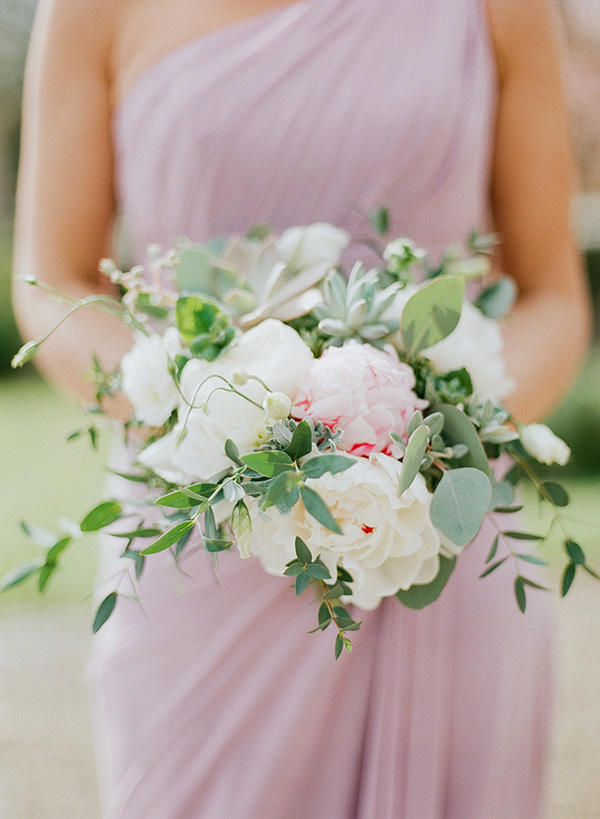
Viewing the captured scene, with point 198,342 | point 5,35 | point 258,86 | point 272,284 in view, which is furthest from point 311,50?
point 5,35

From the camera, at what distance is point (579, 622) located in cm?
410

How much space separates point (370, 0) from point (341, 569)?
1098 millimetres

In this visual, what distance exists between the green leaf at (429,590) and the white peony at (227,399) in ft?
0.99

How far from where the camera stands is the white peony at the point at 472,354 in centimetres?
97

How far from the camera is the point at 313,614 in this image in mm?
1271

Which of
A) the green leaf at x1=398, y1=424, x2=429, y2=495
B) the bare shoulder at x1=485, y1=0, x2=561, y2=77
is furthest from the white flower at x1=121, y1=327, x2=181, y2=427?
the bare shoulder at x1=485, y1=0, x2=561, y2=77

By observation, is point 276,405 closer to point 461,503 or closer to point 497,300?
point 461,503

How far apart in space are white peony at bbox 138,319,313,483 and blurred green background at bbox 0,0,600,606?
5.93 ft

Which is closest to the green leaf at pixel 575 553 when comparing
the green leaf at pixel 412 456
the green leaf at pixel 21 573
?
the green leaf at pixel 412 456

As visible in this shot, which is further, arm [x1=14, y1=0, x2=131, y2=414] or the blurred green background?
the blurred green background

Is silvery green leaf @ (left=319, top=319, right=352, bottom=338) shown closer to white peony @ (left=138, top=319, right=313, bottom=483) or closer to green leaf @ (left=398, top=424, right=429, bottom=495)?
white peony @ (left=138, top=319, right=313, bottom=483)

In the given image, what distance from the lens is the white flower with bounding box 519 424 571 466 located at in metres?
0.95

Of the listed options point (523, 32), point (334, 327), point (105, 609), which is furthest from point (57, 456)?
point (334, 327)

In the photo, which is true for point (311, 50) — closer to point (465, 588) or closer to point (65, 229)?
point (65, 229)
